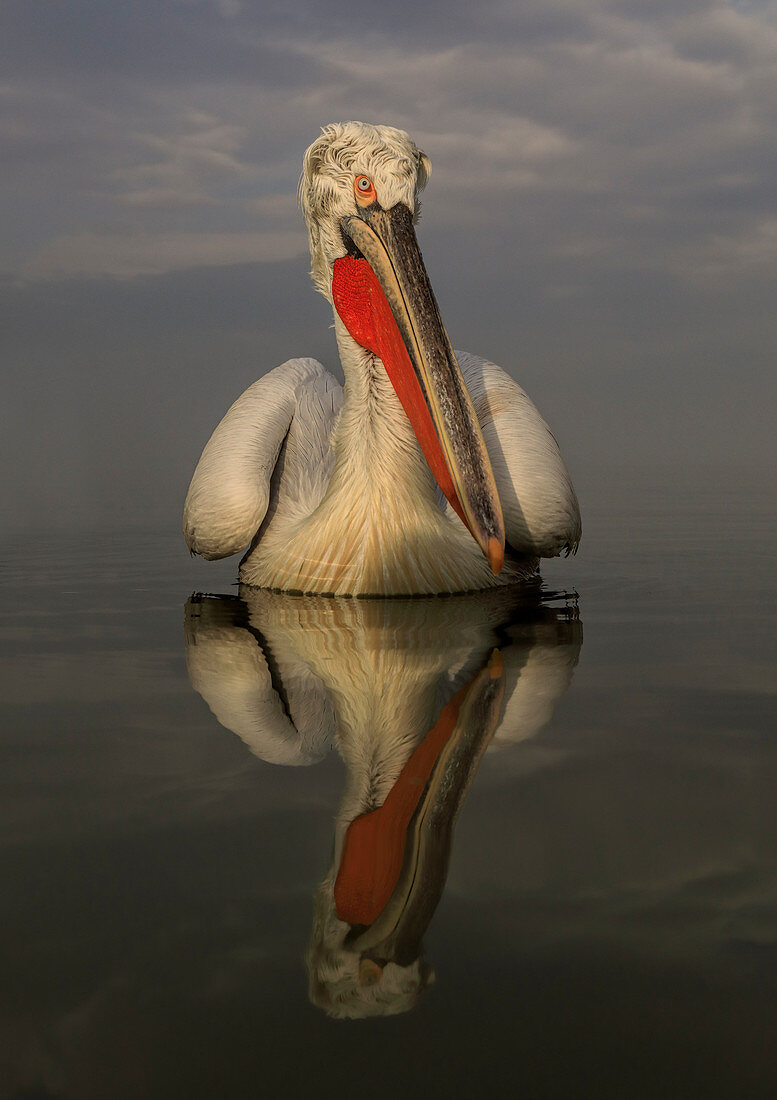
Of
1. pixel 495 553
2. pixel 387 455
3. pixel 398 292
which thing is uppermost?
pixel 398 292

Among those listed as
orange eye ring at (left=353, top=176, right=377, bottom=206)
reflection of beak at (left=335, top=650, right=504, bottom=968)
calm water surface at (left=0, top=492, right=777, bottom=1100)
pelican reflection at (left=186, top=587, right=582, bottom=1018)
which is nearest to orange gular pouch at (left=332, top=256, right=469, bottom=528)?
orange eye ring at (left=353, top=176, right=377, bottom=206)

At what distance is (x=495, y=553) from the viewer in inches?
159

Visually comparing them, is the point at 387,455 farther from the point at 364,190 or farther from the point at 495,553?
the point at 364,190

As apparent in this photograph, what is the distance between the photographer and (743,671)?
3.26 m

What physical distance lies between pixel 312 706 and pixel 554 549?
2459 millimetres

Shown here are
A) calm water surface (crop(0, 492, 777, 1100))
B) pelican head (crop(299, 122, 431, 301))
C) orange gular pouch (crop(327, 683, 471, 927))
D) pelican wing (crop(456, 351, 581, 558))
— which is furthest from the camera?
pelican wing (crop(456, 351, 581, 558))

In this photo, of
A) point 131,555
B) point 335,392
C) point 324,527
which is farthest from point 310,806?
point 131,555

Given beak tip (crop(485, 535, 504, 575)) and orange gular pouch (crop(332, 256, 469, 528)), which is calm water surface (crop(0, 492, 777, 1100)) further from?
orange gular pouch (crop(332, 256, 469, 528))

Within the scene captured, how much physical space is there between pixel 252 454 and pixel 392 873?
390 cm

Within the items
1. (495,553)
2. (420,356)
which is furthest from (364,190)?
(495,553)

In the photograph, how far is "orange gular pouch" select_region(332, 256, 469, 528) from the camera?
14.2 ft

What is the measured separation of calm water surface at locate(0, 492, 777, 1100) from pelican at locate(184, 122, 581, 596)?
1.04 metres

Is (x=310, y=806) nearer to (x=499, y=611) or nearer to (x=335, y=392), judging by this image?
(x=499, y=611)

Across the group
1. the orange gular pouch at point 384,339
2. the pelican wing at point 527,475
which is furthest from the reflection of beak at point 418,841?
the pelican wing at point 527,475
